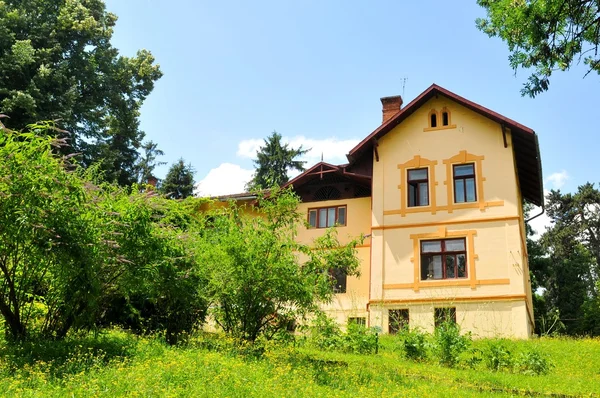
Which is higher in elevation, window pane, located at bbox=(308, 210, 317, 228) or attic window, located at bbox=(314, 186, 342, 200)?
attic window, located at bbox=(314, 186, 342, 200)

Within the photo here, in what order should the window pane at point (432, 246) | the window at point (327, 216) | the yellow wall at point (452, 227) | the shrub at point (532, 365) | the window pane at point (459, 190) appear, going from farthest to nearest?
1. the window at point (327, 216)
2. the window pane at point (459, 190)
3. the window pane at point (432, 246)
4. the yellow wall at point (452, 227)
5. the shrub at point (532, 365)

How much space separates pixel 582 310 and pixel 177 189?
26.1 metres

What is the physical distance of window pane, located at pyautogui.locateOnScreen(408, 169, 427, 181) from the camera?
22.8m

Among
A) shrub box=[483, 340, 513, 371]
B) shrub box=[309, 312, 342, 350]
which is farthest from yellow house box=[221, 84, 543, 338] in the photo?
shrub box=[483, 340, 513, 371]

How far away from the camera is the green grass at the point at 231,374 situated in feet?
26.5

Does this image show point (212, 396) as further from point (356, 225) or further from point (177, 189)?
point (177, 189)

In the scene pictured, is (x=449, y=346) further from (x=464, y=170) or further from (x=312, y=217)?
(x=312, y=217)

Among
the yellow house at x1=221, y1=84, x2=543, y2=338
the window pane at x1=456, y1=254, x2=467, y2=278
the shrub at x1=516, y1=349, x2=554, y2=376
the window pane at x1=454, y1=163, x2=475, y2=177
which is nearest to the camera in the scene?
the shrub at x1=516, y1=349, x2=554, y2=376

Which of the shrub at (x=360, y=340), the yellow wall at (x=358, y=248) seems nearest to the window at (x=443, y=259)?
the yellow wall at (x=358, y=248)

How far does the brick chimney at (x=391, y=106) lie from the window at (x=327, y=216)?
15.0ft

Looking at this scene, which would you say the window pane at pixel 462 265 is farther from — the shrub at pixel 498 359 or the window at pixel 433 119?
the shrub at pixel 498 359

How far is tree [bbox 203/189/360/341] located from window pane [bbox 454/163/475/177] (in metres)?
10.4

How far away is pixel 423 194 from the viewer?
22.5 m

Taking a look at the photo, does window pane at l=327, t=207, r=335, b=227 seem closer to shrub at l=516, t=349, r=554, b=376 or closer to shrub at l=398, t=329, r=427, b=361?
shrub at l=398, t=329, r=427, b=361
